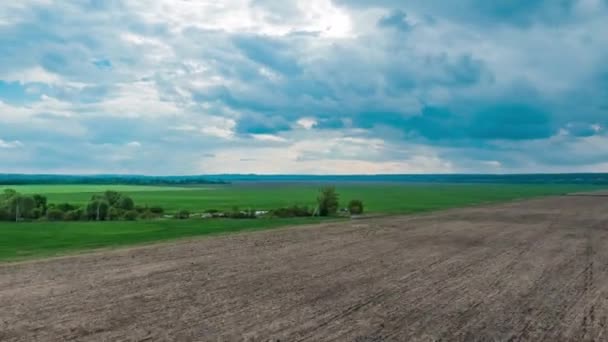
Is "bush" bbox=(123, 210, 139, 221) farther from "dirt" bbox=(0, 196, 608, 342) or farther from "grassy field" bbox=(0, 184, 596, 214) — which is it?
"dirt" bbox=(0, 196, 608, 342)

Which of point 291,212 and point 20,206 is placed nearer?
point 20,206

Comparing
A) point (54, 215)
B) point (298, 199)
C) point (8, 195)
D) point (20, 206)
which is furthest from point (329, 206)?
point (298, 199)

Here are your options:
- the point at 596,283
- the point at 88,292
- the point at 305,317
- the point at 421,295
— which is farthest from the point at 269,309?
the point at 596,283

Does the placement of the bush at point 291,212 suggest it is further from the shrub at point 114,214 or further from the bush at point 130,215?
the shrub at point 114,214

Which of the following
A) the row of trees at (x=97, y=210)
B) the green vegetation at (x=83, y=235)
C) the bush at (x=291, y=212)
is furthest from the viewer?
the bush at (x=291, y=212)

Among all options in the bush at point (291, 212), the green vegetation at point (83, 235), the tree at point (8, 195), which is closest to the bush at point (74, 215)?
the tree at point (8, 195)

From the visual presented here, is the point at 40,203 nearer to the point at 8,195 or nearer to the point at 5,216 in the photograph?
the point at 8,195
